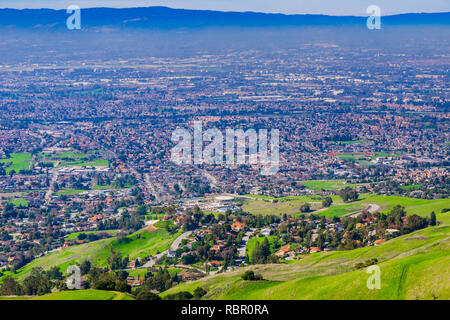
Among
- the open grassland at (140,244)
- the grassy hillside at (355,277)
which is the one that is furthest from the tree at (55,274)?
the grassy hillside at (355,277)

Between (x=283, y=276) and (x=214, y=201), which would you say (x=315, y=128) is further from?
(x=283, y=276)

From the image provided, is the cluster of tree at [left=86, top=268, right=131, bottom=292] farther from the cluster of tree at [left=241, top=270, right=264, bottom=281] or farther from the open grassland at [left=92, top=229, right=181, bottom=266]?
the cluster of tree at [left=241, top=270, right=264, bottom=281]

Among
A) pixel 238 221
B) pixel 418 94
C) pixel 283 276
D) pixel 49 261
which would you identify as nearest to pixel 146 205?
pixel 238 221

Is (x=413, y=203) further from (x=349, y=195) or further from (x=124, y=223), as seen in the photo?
(x=124, y=223)

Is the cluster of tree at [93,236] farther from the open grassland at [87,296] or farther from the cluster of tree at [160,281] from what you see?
the open grassland at [87,296]

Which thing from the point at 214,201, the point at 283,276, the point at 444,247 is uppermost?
the point at 444,247

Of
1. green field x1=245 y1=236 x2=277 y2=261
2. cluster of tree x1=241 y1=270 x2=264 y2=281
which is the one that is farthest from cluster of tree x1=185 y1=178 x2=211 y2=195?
cluster of tree x1=241 y1=270 x2=264 y2=281
